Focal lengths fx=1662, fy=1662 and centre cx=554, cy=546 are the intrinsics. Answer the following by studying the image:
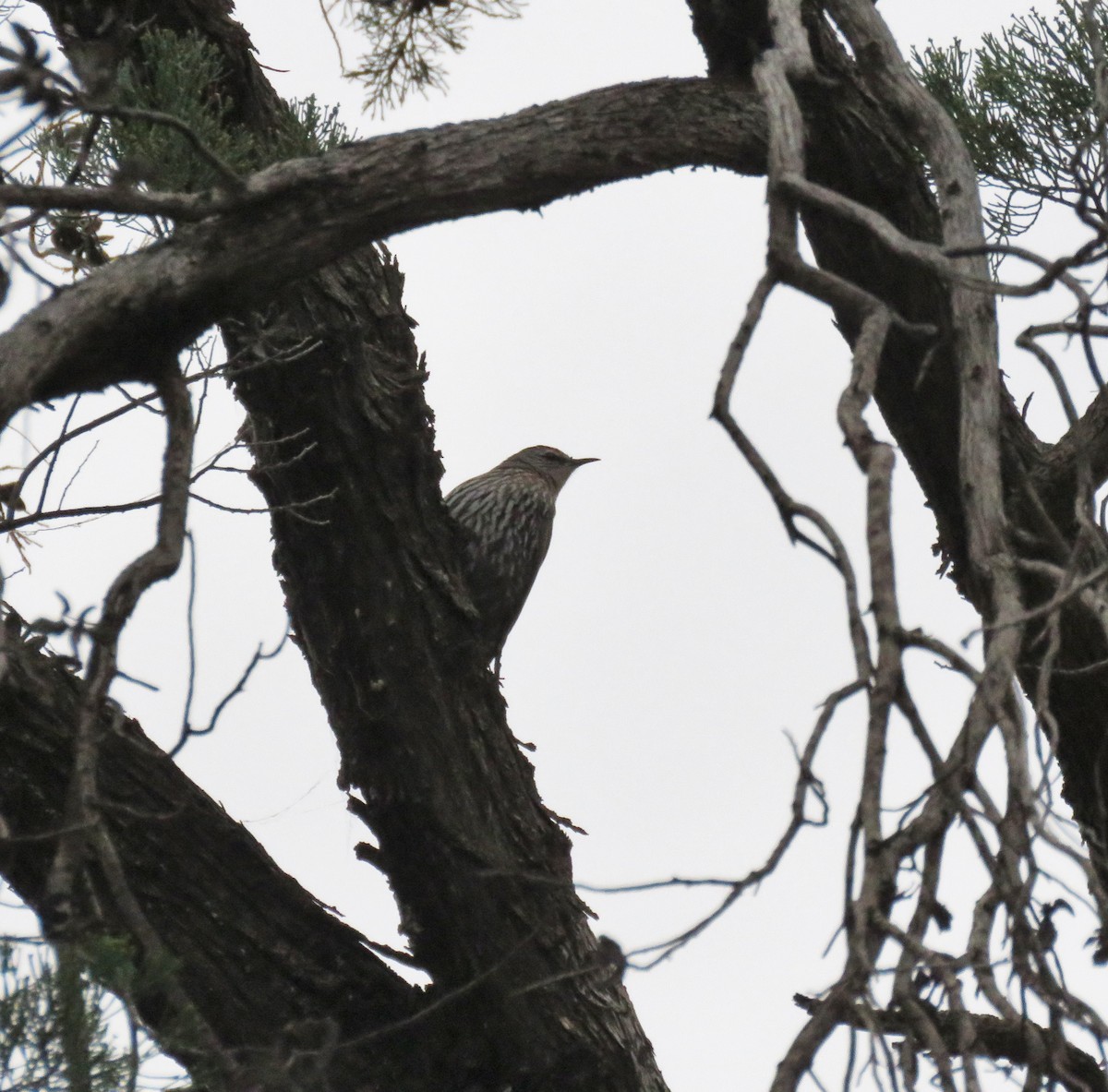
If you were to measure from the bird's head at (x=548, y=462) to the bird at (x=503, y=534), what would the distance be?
2 cm

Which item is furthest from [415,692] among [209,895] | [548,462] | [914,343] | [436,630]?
[548,462]

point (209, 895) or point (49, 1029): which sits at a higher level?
point (209, 895)

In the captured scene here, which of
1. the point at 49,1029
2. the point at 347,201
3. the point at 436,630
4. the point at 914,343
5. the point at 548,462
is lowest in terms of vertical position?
the point at 49,1029

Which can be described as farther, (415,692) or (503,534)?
(503,534)

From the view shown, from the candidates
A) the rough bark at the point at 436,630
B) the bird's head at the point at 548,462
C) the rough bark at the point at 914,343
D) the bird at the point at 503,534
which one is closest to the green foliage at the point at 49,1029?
the rough bark at the point at 436,630

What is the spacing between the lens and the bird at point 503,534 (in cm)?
474

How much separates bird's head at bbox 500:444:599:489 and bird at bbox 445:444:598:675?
2 cm

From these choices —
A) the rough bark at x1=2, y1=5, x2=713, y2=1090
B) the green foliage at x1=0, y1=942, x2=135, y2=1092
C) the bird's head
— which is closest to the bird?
the bird's head

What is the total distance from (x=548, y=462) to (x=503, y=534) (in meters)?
0.95

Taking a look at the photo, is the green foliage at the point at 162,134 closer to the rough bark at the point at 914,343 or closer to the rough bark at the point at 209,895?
the rough bark at the point at 209,895

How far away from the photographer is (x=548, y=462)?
591 cm

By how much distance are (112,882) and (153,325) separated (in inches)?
35.3

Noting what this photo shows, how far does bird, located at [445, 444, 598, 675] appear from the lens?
474 cm

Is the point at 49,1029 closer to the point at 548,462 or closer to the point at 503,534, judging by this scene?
the point at 503,534
